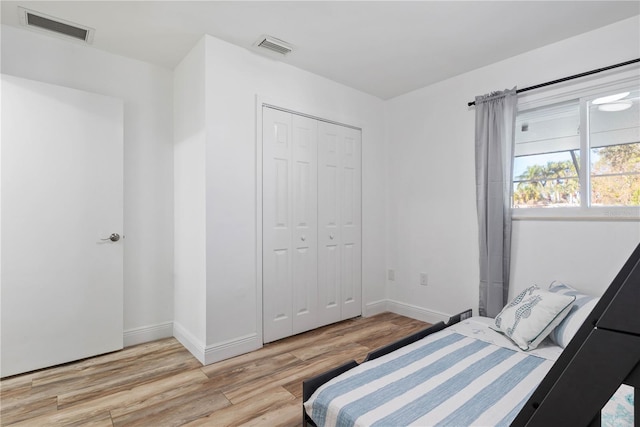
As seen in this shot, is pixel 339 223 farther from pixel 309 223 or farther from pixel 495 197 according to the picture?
pixel 495 197

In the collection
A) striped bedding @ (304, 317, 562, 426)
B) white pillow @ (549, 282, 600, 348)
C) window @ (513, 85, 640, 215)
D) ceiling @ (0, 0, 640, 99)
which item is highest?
ceiling @ (0, 0, 640, 99)

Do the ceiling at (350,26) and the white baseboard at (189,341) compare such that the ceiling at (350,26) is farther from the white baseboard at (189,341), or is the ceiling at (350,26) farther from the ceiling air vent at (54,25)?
the white baseboard at (189,341)

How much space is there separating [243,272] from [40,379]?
152 cm

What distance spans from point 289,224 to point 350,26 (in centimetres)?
170

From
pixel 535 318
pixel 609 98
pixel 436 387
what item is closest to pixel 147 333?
pixel 436 387

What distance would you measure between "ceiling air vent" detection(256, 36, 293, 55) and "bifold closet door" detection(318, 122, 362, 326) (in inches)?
30.4

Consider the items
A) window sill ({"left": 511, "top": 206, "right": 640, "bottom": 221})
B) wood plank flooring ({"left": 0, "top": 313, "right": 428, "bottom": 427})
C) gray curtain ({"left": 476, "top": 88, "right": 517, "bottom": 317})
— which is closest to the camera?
wood plank flooring ({"left": 0, "top": 313, "right": 428, "bottom": 427})

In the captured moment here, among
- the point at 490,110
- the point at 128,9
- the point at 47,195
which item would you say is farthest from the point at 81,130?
the point at 490,110

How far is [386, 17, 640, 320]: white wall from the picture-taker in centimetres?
236

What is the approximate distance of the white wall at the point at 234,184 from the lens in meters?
2.49

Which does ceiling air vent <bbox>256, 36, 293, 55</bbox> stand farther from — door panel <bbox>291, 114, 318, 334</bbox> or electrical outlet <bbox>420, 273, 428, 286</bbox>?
electrical outlet <bbox>420, 273, 428, 286</bbox>

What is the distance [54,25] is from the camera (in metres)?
2.31

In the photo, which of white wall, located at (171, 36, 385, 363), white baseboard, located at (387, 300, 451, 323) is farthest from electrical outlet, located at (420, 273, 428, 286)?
white wall, located at (171, 36, 385, 363)

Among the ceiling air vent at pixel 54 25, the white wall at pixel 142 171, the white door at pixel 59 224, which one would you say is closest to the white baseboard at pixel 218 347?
the white wall at pixel 142 171
